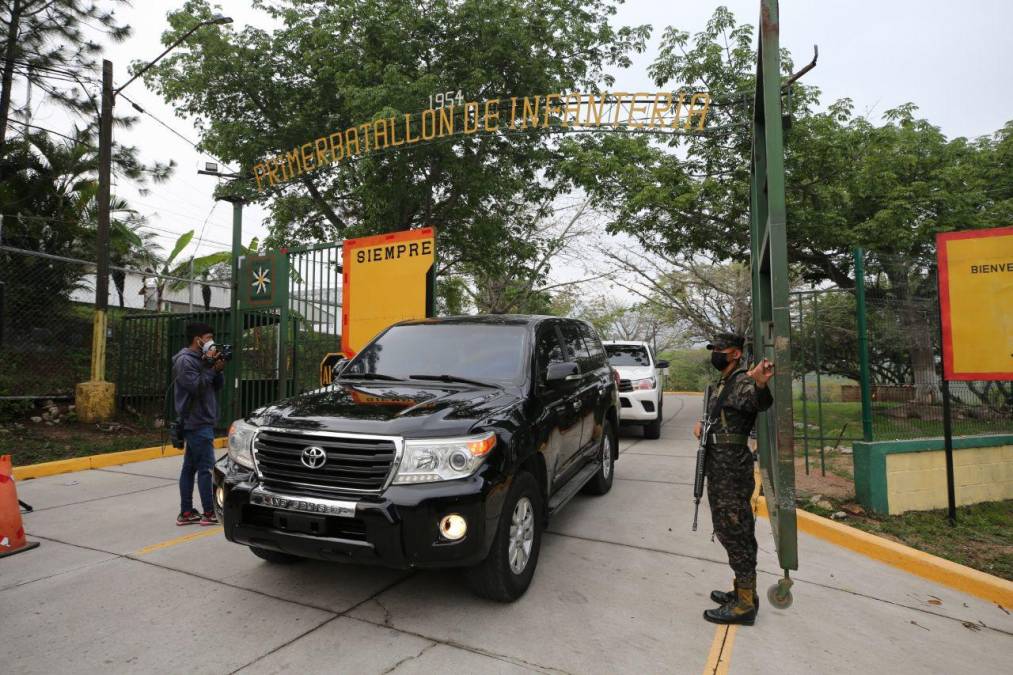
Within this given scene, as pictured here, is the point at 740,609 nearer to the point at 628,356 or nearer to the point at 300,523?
the point at 300,523

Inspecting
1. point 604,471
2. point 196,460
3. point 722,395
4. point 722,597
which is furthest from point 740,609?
point 196,460

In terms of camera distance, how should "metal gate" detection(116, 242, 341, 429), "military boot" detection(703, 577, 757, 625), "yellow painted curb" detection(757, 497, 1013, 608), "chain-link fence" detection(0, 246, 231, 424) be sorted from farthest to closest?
"chain-link fence" detection(0, 246, 231, 424)
"metal gate" detection(116, 242, 341, 429)
"yellow painted curb" detection(757, 497, 1013, 608)
"military boot" detection(703, 577, 757, 625)

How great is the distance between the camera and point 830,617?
11.7 feet

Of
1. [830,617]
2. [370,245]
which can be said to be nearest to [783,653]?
[830,617]

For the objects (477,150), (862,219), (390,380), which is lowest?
(390,380)

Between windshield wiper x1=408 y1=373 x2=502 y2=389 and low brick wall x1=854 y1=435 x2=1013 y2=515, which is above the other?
windshield wiper x1=408 y1=373 x2=502 y2=389

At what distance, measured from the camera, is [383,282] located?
8898 mm

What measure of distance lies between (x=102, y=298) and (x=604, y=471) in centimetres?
914

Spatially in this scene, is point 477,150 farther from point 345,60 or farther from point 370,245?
point 370,245

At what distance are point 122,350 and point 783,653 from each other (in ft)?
38.1

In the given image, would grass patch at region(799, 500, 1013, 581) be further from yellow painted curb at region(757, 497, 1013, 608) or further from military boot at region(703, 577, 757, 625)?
military boot at region(703, 577, 757, 625)

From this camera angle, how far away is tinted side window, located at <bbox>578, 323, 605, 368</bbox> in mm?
6473

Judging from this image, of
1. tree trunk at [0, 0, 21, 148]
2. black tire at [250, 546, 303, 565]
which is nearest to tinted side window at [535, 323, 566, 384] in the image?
black tire at [250, 546, 303, 565]

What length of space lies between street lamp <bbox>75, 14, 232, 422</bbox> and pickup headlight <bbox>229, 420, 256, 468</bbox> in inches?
314
